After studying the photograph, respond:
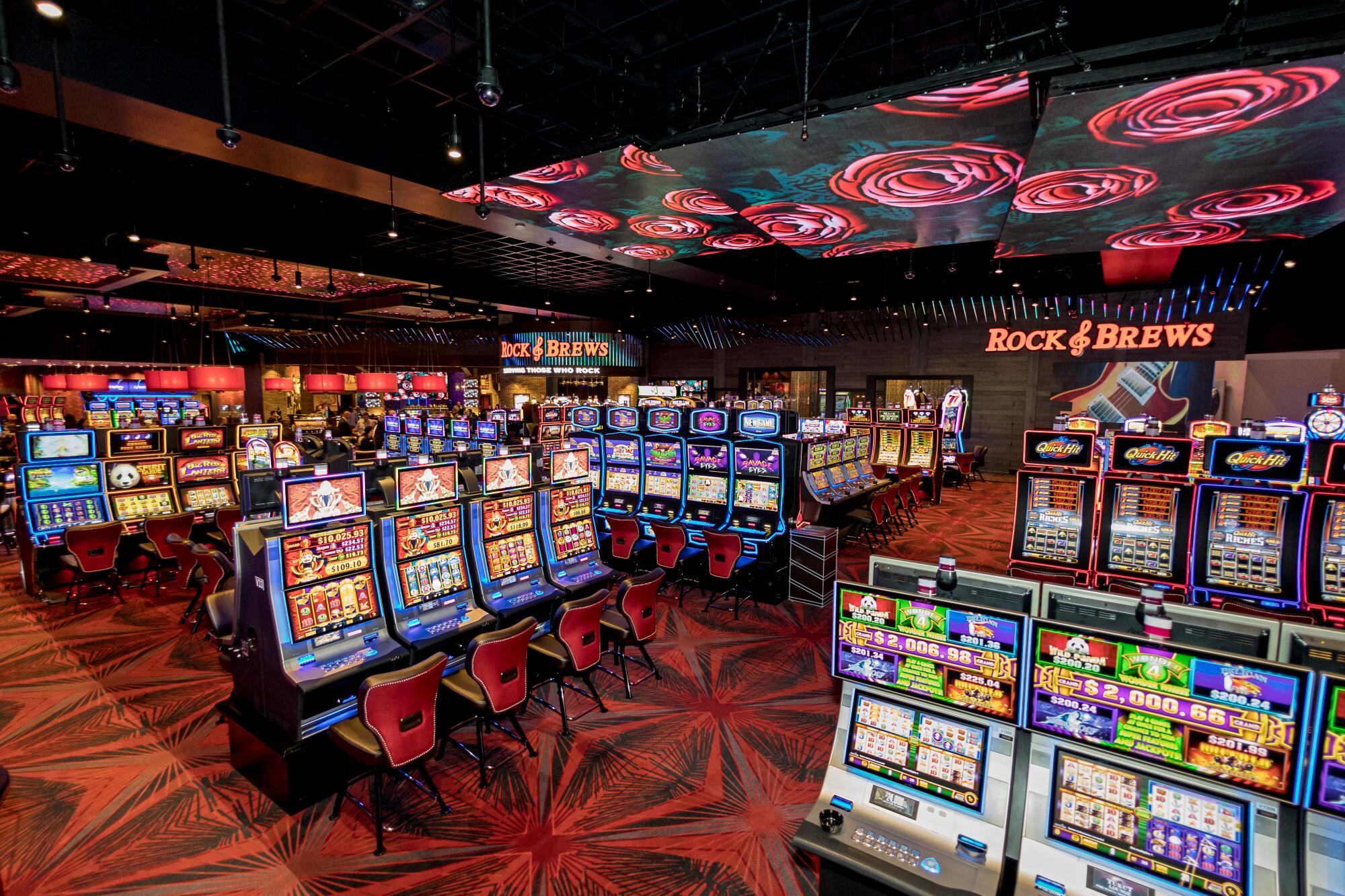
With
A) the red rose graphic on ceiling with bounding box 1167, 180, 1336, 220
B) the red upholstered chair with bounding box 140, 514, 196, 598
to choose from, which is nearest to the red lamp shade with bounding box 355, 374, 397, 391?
the red upholstered chair with bounding box 140, 514, 196, 598

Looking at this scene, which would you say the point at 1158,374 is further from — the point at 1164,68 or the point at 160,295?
the point at 160,295

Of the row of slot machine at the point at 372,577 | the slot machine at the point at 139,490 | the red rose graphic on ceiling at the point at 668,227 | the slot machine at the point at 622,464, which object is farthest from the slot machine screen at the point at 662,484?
the slot machine at the point at 139,490

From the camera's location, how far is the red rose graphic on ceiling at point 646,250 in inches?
342

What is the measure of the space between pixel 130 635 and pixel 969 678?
7381 mm

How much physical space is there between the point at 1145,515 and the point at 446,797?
20.8ft

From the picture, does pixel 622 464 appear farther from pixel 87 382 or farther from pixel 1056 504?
pixel 87 382

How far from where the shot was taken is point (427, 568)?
4.23 meters

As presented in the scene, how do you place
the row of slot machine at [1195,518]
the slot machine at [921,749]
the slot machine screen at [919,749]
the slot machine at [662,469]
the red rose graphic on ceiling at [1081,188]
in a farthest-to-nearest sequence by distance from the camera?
the slot machine at [662,469] → the red rose graphic on ceiling at [1081,188] → the row of slot machine at [1195,518] → the slot machine screen at [919,749] → the slot machine at [921,749]

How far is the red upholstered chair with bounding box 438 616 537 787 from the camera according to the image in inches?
135

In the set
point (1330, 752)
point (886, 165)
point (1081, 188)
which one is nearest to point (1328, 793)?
point (1330, 752)

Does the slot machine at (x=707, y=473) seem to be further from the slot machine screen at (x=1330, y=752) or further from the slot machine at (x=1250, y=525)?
the slot machine screen at (x=1330, y=752)

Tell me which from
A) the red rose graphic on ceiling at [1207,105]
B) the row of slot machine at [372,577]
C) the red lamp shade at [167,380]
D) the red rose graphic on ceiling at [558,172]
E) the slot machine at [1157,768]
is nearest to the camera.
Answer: the slot machine at [1157,768]

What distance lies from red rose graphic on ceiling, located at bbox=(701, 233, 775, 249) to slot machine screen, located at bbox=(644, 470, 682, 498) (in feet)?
11.2

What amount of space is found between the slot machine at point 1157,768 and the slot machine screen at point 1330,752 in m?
0.04
